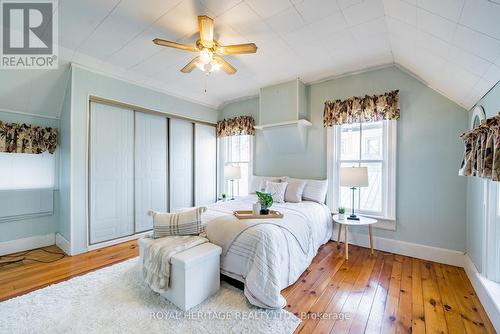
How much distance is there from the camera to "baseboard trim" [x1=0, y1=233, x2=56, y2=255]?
3.00 m

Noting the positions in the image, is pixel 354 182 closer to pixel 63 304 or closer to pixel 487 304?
pixel 487 304

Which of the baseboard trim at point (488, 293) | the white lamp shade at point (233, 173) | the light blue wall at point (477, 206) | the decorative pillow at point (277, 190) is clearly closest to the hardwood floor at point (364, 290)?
the baseboard trim at point (488, 293)

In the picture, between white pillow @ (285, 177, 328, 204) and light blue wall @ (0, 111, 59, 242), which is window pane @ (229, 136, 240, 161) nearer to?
white pillow @ (285, 177, 328, 204)

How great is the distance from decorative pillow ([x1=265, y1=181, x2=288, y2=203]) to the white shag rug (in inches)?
63.0

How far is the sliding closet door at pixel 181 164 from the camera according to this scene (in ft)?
13.6

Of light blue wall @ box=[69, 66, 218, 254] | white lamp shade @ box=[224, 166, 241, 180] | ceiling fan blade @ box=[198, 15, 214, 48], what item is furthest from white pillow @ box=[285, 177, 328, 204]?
light blue wall @ box=[69, 66, 218, 254]

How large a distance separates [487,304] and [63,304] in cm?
360

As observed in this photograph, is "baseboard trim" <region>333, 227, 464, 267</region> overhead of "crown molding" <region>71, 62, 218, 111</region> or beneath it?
beneath

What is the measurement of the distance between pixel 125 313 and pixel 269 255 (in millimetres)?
1269

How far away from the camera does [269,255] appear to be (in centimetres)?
187

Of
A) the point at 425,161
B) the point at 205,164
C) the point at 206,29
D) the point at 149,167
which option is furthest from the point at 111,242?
the point at 425,161

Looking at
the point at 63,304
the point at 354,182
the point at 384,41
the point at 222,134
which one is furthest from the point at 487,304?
the point at 222,134

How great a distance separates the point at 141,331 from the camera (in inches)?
61.7

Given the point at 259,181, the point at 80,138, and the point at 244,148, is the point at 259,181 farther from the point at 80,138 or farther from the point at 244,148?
the point at 80,138
